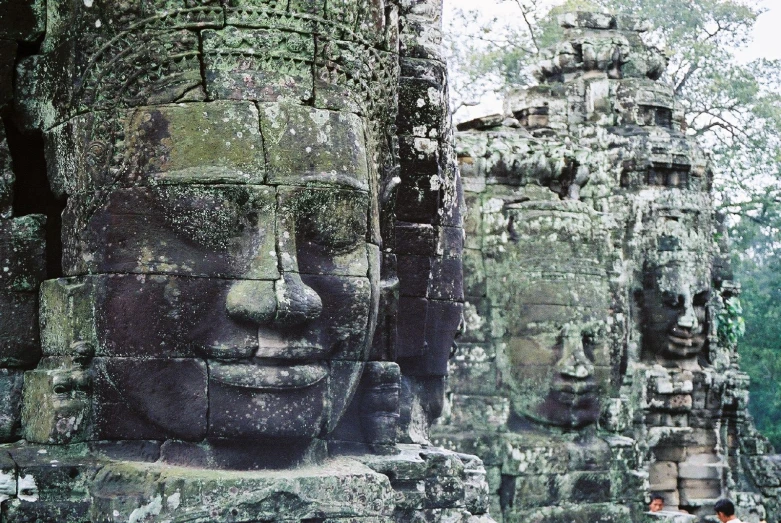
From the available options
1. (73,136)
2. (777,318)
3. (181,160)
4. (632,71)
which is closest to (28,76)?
(73,136)

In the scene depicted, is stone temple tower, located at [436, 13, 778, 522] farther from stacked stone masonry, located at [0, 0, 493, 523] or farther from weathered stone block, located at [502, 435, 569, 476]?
stacked stone masonry, located at [0, 0, 493, 523]

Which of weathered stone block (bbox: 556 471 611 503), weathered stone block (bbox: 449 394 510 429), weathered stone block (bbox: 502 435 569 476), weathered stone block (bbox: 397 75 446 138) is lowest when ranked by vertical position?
weathered stone block (bbox: 556 471 611 503)

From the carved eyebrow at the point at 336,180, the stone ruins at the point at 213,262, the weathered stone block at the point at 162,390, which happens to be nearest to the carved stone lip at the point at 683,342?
the stone ruins at the point at 213,262

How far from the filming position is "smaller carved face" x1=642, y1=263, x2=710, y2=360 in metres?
17.2

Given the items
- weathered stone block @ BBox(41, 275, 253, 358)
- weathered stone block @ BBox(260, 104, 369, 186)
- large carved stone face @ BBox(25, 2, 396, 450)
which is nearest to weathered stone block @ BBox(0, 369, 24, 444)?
large carved stone face @ BBox(25, 2, 396, 450)

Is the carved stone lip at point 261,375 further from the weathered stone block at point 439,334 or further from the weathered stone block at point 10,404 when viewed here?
the weathered stone block at point 439,334

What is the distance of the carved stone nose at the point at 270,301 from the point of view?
19.2 feet

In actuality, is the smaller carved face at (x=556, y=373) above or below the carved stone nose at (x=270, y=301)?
below

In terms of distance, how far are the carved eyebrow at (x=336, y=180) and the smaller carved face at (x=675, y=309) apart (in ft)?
37.5

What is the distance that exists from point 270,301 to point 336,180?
58 cm

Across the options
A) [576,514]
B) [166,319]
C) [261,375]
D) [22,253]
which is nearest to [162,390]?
[166,319]

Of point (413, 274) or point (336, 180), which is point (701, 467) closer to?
point (413, 274)

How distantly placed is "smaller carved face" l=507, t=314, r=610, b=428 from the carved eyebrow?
8.08 m

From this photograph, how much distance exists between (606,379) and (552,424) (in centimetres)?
A: 70
